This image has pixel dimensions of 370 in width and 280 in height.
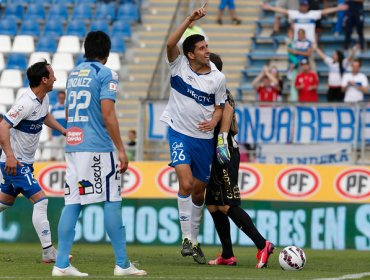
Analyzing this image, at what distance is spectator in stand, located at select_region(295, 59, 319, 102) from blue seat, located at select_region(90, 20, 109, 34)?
637cm

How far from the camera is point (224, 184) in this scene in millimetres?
12797

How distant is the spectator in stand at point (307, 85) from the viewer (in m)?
22.6

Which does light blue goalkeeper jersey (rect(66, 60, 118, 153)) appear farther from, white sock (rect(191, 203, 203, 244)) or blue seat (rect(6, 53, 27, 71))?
blue seat (rect(6, 53, 27, 71))

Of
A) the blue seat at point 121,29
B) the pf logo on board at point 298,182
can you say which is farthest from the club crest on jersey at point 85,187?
the blue seat at point 121,29

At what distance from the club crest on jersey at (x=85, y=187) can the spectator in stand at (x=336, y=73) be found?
12674mm

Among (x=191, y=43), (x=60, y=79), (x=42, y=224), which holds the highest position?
(x=191, y=43)

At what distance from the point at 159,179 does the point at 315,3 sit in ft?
25.5

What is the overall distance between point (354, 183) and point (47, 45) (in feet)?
37.3

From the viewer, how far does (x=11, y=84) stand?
26.5 m

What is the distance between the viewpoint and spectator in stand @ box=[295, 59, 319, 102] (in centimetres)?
2259

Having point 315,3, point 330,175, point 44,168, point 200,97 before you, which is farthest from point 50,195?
point 315,3

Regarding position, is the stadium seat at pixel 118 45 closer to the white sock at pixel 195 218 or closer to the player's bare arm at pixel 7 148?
the white sock at pixel 195 218

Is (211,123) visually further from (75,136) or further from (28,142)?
(75,136)

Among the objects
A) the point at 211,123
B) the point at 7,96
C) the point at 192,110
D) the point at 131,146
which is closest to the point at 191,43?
the point at 192,110
